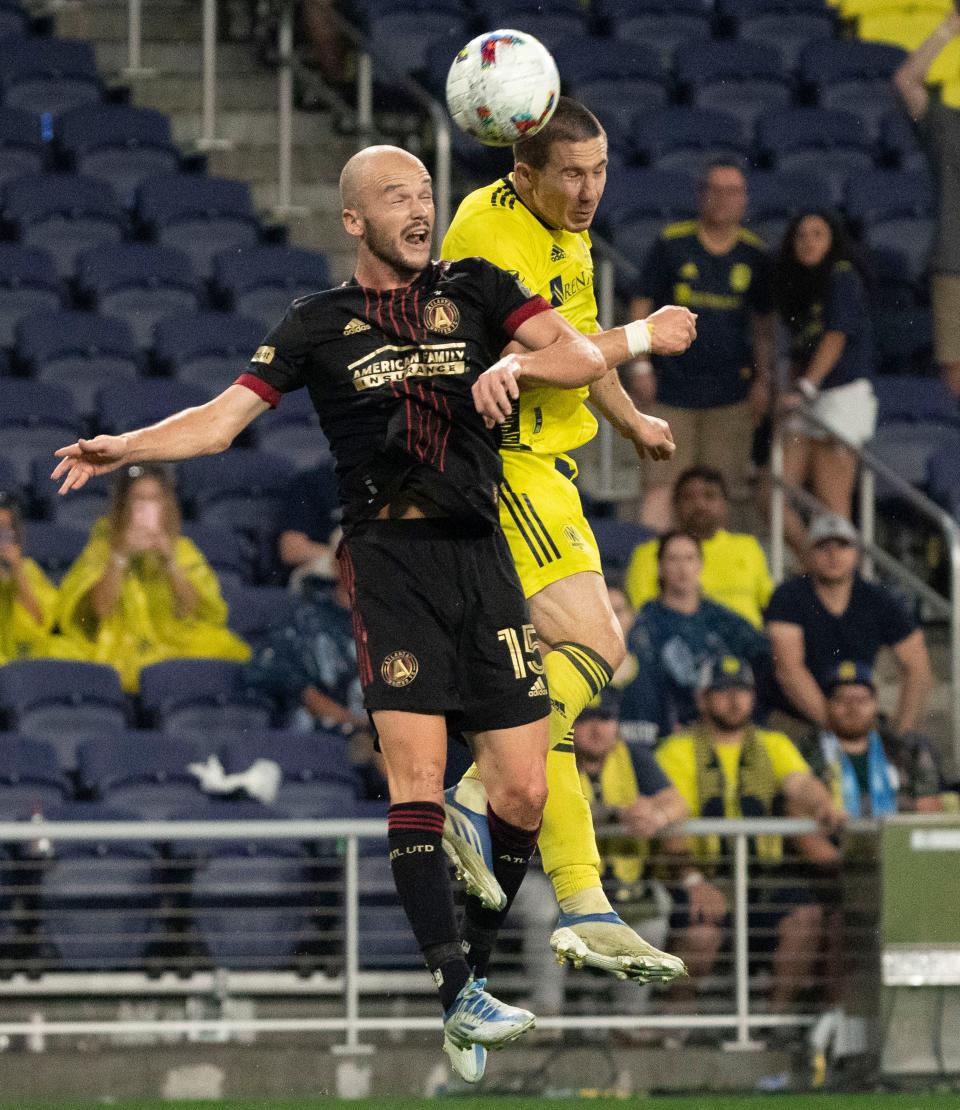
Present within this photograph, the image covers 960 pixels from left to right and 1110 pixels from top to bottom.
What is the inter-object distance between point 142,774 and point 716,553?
2832 mm

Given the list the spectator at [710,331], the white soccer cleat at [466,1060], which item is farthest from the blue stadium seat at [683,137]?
the white soccer cleat at [466,1060]

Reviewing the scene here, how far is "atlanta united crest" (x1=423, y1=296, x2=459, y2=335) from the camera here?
6500mm

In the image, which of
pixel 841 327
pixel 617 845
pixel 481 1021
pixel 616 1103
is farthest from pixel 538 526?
pixel 841 327

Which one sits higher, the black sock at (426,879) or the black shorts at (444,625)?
the black shorts at (444,625)

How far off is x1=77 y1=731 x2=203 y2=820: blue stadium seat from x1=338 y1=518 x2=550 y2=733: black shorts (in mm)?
4120

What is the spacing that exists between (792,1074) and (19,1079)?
10.1 feet

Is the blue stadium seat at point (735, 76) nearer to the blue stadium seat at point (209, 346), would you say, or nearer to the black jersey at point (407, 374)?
the blue stadium seat at point (209, 346)

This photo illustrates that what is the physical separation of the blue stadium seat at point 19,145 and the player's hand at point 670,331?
24.7 feet

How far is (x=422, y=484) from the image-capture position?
21.2 ft

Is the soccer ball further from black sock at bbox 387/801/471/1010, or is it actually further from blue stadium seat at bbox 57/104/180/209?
blue stadium seat at bbox 57/104/180/209

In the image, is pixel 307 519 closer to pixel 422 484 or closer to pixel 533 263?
pixel 533 263

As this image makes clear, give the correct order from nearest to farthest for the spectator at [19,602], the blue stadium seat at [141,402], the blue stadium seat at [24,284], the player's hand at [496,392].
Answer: the player's hand at [496,392]
the spectator at [19,602]
the blue stadium seat at [141,402]
the blue stadium seat at [24,284]

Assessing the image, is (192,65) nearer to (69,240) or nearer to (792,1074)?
(69,240)

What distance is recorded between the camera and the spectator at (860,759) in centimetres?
1048
